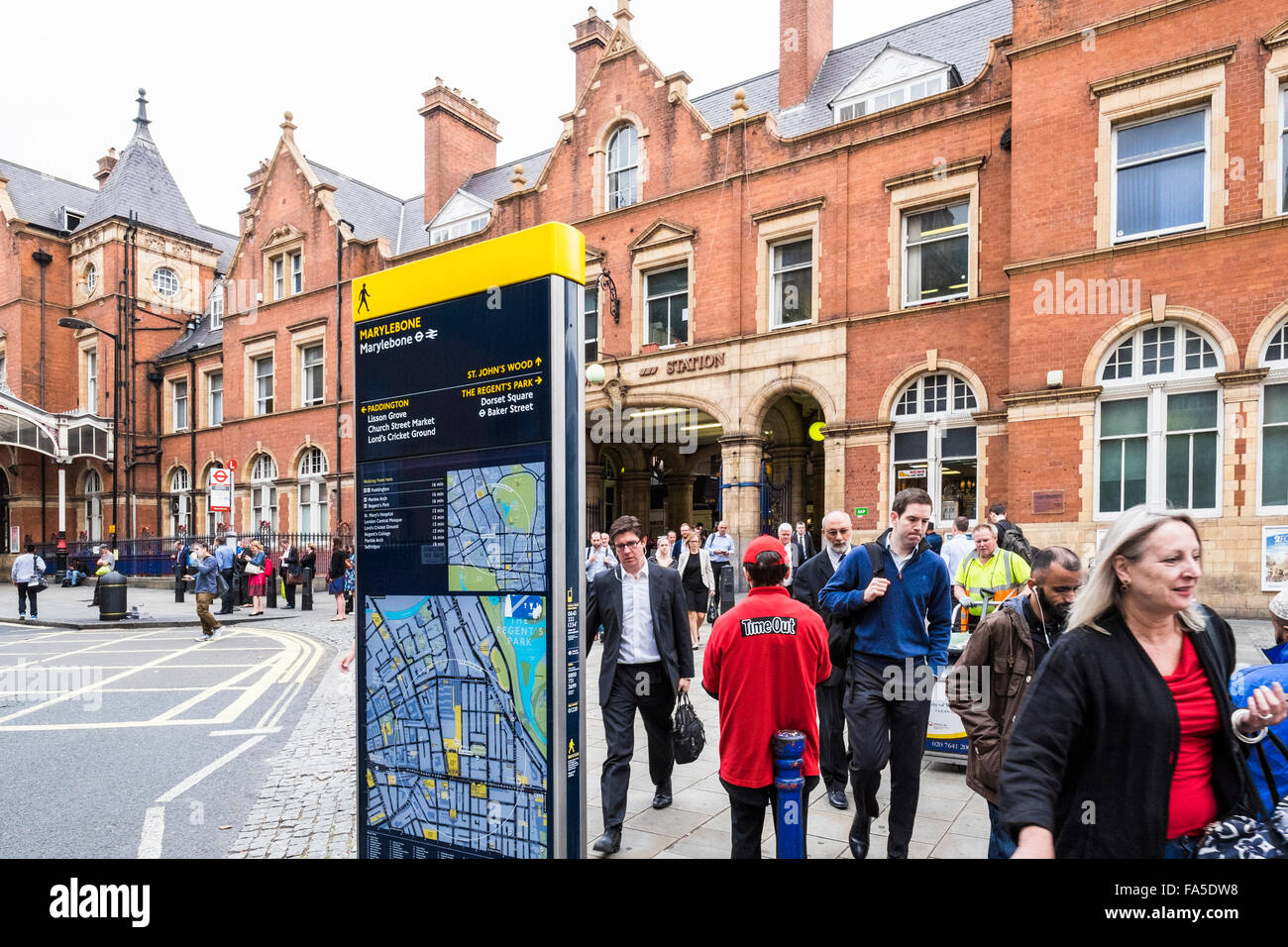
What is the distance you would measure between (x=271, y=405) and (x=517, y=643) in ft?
98.5

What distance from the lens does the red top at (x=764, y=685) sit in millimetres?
3535

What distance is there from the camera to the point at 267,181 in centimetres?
3006

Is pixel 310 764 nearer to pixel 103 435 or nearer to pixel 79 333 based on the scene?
pixel 103 435

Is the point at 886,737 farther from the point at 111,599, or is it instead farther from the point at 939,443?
the point at 111,599

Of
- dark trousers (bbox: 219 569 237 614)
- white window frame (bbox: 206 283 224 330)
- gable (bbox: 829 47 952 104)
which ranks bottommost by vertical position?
dark trousers (bbox: 219 569 237 614)

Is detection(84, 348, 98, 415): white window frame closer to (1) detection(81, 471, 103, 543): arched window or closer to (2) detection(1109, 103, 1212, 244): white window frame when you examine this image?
(1) detection(81, 471, 103, 543): arched window

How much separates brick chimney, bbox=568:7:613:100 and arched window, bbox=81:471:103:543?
27.6 metres

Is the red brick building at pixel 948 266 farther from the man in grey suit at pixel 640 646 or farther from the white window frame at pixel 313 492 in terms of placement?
the man in grey suit at pixel 640 646

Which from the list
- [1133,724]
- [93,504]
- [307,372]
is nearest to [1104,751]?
[1133,724]

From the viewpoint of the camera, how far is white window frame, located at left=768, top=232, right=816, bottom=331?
18.5 metres

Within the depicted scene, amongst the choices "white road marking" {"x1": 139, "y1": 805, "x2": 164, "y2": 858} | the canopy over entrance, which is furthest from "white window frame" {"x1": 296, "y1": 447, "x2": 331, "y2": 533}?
"white road marking" {"x1": 139, "y1": 805, "x2": 164, "y2": 858}

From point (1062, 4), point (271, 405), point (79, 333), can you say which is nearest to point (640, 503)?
point (271, 405)

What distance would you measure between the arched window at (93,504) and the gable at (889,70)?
1362 inches

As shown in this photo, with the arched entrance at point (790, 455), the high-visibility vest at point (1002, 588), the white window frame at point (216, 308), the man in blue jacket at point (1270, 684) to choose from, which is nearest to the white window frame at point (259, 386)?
the white window frame at point (216, 308)
